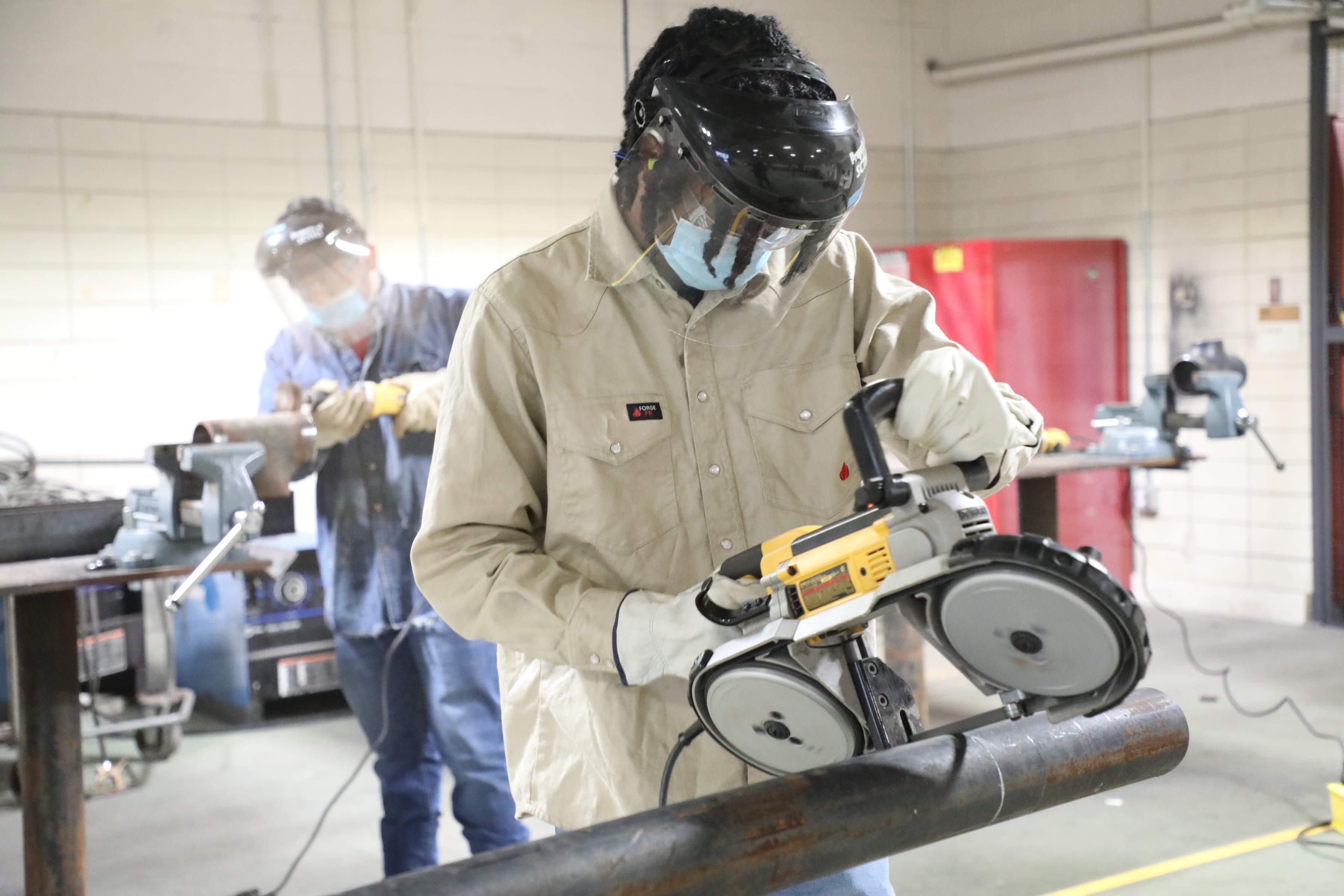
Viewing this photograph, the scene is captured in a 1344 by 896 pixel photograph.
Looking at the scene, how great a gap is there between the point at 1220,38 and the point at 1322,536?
2.24m

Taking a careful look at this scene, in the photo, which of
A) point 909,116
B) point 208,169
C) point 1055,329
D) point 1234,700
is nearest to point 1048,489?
point 1234,700

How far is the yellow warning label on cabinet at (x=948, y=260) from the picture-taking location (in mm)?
5406

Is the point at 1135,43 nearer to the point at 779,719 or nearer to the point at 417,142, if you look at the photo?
the point at 417,142

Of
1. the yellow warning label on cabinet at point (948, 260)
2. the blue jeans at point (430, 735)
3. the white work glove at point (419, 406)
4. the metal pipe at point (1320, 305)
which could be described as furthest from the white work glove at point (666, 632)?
the metal pipe at point (1320, 305)

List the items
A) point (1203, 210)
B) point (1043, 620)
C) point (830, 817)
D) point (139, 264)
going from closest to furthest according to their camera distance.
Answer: point (1043, 620) → point (830, 817) → point (139, 264) → point (1203, 210)

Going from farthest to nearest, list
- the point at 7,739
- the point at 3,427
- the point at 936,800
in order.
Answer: the point at 3,427, the point at 7,739, the point at 936,800

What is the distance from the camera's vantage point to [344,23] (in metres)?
4.81

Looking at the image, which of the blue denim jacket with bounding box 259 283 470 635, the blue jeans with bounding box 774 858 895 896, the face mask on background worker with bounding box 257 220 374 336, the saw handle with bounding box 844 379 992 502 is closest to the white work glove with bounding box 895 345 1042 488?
the saw handle with bounding box 844 379 992 502

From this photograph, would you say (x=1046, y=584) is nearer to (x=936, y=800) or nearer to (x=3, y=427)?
(x=936, y=800)

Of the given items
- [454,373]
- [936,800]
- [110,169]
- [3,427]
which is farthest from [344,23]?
[936,800]

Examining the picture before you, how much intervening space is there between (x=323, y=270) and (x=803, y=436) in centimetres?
192

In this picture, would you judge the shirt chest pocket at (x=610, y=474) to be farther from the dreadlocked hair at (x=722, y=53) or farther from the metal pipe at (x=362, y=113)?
the metal pipe at (x=362, y=113)

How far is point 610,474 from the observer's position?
4.36 ft

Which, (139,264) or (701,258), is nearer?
(701,258)
